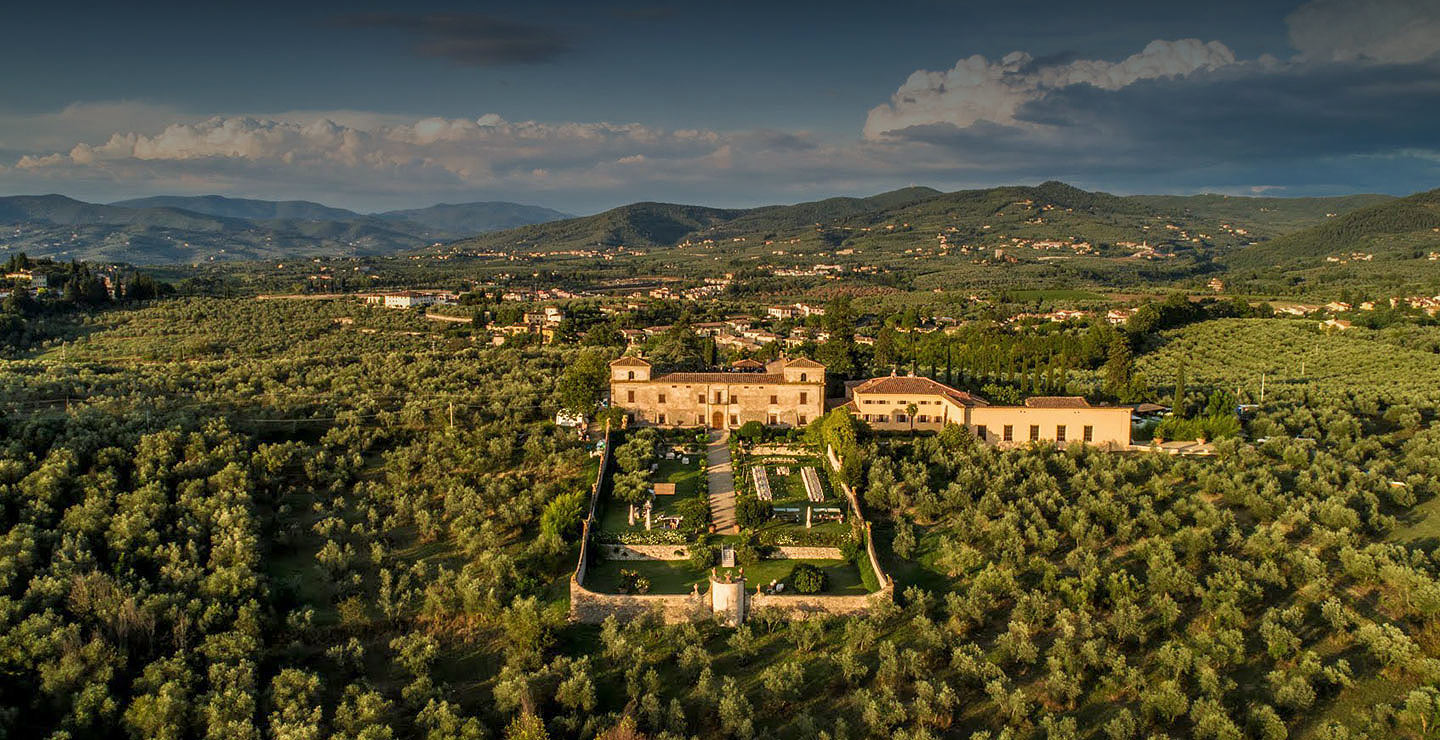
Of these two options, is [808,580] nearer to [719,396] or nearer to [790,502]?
[790,502]

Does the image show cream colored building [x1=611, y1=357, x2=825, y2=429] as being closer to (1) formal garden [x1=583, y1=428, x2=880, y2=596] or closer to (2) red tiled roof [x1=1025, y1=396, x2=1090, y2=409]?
(1) formal garden [x1=583, y1=428, x2=880, y2=596]

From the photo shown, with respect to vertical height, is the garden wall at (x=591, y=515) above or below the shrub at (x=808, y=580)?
above

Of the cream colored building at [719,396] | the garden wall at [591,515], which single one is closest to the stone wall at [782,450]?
the cream colored building at [719,396]

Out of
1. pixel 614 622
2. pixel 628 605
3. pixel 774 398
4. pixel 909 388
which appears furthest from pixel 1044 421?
pixel 614 622

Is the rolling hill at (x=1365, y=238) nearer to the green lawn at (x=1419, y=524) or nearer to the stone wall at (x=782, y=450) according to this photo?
the green lawn at (x=1419, y=524)

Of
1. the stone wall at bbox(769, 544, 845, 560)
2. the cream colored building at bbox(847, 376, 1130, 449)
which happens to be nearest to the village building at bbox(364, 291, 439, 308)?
the cream colored building at bbox(847, 376, 1130, 449)
